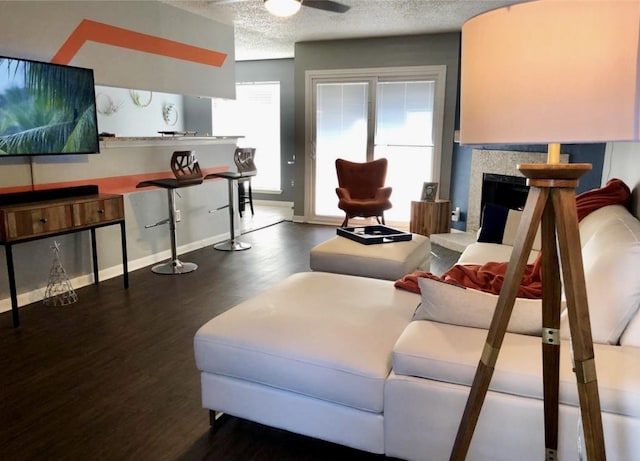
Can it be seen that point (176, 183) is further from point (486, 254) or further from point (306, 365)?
point (306, 365)

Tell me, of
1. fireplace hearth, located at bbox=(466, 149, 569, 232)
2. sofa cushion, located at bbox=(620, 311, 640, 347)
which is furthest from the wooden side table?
sofa cushion, located at bbox=(620, 311, 640, 347)

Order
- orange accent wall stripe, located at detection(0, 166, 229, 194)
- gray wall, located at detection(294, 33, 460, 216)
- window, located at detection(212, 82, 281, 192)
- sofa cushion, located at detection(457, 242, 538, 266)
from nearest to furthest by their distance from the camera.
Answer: sofa cushion, located at detection(457, 242, 538, 266), orange accent wall stripe, located at detection(0, 166, 229, 194), gray wall, located at detection(294, 33, 460, 216), window, located at detection(212, 82, 281, 192)

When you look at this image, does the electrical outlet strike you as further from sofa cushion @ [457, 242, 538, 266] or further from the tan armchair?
sofa cushion @ [457, 242, 538, 266]

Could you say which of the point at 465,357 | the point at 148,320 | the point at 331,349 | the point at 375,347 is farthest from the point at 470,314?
the point at 148,320

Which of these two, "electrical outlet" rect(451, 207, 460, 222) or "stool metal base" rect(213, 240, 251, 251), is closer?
"stool metal base" rect(213, 240, 251, 251)

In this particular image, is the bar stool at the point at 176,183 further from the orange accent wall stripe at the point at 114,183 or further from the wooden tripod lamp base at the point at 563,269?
the wooden tripod lamp base at the point at 563,269

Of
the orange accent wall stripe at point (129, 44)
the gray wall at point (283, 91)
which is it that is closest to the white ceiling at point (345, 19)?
the orange accent wall stripe at point (129, 44)

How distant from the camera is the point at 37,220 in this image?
320cm

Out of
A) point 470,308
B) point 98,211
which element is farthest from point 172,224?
point 470,308

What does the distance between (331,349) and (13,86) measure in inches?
115

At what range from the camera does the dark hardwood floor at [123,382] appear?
1923 millimetres

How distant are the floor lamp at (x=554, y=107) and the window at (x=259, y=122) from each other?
24.1ft

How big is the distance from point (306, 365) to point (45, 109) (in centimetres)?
292

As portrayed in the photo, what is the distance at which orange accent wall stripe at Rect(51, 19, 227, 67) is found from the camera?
385 cm
